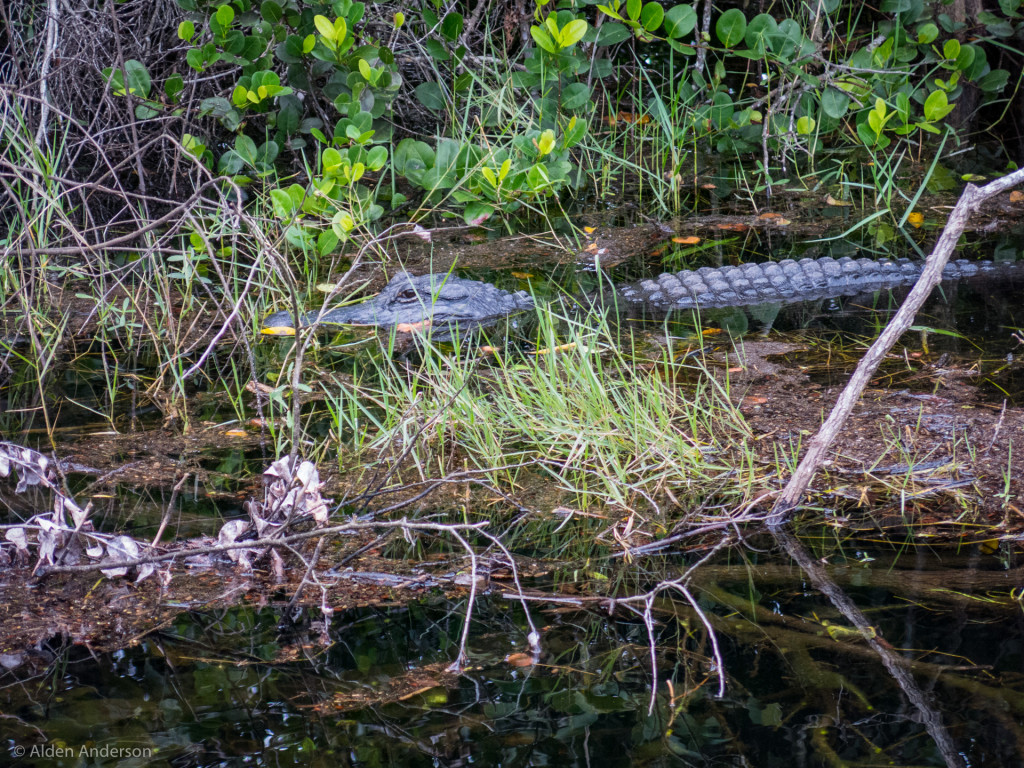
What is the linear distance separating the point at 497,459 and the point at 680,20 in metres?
3.43

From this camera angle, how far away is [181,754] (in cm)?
162

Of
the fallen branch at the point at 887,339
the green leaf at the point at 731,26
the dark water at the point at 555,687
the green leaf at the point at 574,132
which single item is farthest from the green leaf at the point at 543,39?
the dark water at the point at 555,687

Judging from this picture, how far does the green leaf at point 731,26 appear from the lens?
17.9 feet

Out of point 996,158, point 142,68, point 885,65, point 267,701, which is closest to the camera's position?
point 267,701

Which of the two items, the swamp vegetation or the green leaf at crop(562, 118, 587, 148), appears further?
the green leaf at crop(562, 118, 587, 148)

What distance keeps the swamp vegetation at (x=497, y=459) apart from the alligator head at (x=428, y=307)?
84 mm

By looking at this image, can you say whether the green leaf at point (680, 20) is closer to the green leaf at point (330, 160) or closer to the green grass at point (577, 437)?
the green leaf at point (330, 160)

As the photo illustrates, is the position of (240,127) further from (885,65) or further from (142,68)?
(885,65)

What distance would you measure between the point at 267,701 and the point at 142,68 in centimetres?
396

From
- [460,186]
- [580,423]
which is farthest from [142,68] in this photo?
[580,423]

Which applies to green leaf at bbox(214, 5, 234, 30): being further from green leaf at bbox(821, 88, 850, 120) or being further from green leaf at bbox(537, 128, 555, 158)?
green leaf at bbox(821, 88, 850, 120)

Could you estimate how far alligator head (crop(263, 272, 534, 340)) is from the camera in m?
4.38

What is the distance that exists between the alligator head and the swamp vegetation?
0.28 ft

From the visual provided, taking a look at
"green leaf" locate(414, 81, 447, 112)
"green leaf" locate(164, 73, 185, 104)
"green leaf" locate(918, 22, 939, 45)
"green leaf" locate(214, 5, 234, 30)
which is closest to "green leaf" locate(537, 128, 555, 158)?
"green leaf" locate(414, 81, 447, 112)
